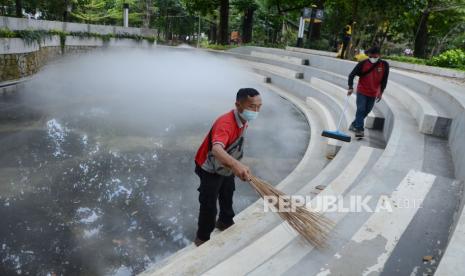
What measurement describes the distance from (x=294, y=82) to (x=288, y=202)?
1035 centimetres

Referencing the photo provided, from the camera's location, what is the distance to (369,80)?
19.7 ft

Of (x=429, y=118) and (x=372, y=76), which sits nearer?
(x=429, y=118)

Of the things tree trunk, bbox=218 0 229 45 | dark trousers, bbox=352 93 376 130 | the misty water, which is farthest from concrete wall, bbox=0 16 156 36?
dark trousers, bbox=352 93 376 130

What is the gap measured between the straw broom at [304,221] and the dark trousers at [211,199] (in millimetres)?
618

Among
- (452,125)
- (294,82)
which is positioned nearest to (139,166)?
(452,125)

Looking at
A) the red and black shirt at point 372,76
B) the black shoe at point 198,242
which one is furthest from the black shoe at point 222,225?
the red and black shirt at point 372,76

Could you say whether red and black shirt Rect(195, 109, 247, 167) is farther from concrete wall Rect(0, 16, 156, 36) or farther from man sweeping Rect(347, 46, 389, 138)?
concrete wall Rect(0, 16, 156, 36)

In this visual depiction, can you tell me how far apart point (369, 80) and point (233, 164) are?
4.20 meters

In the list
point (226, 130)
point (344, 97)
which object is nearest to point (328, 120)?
point (344, 97)

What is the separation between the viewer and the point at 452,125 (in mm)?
4957

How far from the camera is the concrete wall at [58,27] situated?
12029 millimetres

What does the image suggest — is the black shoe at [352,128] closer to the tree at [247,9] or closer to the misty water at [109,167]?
the misty water at [109,167]

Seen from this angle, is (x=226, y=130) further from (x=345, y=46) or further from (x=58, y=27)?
(x=58, y=27)

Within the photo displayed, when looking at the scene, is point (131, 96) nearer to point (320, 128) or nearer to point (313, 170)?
point (320, 128)
